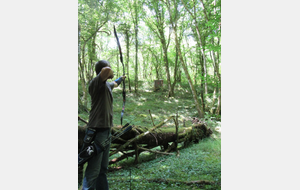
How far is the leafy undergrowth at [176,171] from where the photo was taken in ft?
6.45

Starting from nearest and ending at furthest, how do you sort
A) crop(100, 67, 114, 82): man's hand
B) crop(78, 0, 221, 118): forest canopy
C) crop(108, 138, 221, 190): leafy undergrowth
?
crop(100, 67, 114, 82): man's hand < crop(108, 138, 221, 190): leafy undergrowth < crop(78, 0, 221, 118): forest canopy

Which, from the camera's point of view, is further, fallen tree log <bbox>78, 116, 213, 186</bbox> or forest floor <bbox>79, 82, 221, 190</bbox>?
fallen tree log <bbox>78, 116, 213, 186</bbox>

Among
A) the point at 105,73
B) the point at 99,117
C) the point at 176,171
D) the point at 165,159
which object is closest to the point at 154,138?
the point at 165,159

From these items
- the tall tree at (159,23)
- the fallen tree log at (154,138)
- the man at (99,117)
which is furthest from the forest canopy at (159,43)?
the fallen tree log at (154,138)

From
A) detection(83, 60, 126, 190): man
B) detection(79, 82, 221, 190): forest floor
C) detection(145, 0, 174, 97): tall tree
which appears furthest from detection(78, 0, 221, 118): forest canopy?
detection(83, 60, 126, 190): man

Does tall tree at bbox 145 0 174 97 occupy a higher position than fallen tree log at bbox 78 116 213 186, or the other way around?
tall tree at bbox 145 0 174 97

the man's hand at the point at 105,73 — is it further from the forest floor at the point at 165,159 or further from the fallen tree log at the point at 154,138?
the fallen tree log at the point at 154,138

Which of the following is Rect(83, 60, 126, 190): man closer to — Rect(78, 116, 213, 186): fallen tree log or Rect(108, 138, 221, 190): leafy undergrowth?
Rect(108, 138, 221, 190): leafy undergrowth

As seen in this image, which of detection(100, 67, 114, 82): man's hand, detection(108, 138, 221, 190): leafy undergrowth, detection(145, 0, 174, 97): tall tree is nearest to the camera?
detection(100, 67, 114, 82): man's hand

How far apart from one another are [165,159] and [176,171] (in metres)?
0.49

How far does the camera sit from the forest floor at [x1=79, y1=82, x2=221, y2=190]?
1992 millimetres

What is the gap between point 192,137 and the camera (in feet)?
10.7

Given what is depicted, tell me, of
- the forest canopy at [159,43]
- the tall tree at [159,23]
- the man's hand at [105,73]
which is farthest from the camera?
the tall tree at [159,23]

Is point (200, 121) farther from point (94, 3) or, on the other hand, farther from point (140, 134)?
point (94, 3)
